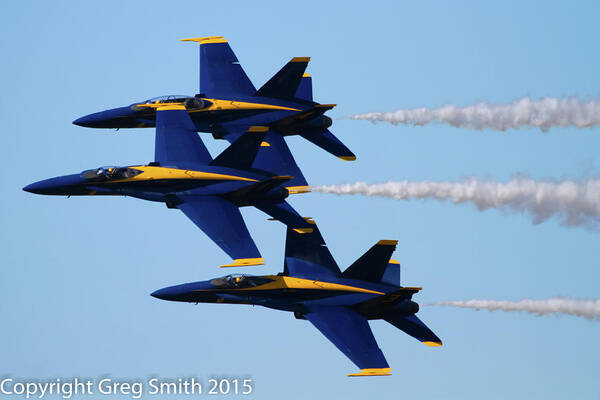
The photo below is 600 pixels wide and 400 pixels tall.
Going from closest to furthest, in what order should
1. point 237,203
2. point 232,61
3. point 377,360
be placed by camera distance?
point 377,360, point 237,203, point 232,61

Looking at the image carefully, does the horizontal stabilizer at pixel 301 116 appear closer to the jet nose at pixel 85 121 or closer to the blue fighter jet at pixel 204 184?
the blue fighter jet at pixel 204 184

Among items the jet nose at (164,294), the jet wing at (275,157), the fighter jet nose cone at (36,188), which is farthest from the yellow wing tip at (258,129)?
the fighter jet nose cone at (36,188)

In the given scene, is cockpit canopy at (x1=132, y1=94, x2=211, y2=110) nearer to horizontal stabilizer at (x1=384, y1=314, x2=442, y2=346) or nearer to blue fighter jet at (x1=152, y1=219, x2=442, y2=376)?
blue fighter jet at (x1=152, y1=219, x2=442, y2=376)

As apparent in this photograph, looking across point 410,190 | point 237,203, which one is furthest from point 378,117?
point 237,203

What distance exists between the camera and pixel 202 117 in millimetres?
71750

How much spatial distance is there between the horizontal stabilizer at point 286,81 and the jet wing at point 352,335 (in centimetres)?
1270

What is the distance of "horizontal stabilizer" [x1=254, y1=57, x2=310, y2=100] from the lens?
71.7 m

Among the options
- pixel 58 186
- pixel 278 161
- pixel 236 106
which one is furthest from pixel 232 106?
pixel 58 186

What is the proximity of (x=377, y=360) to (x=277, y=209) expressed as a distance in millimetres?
9360

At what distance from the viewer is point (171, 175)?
66.9 meters

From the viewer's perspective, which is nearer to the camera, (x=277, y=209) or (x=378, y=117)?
(x=277, y=209)

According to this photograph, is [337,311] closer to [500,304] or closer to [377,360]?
[377,360]

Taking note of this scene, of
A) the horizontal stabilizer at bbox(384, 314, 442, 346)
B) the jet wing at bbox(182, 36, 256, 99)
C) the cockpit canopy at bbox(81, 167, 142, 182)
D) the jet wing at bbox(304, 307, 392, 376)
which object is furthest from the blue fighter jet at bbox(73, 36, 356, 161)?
the jet wing at bbox(304, 307, 392, 376)

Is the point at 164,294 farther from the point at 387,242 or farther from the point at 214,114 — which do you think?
the point at 214,114
